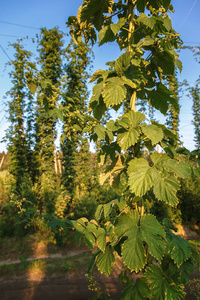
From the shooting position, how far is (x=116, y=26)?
4.14ft

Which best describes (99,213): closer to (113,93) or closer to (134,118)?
(134,118)

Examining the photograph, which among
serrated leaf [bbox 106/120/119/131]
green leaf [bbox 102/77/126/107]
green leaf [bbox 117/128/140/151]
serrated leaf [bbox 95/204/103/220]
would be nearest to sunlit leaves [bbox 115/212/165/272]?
serrated leaf [bbox 95/204/103/220]

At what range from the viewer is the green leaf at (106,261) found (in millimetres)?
1080

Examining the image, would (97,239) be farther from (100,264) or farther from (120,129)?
(120,129)

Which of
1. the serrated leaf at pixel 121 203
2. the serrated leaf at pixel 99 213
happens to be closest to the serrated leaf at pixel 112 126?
the serrated leaf at pixel 121 203

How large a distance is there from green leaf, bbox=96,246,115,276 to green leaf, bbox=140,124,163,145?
733 millimetres

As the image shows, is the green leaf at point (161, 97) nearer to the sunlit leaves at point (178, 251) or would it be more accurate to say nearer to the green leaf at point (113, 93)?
the green leaf at point (113, 93)

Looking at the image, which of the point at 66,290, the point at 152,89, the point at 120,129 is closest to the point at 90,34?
the point at 152,89

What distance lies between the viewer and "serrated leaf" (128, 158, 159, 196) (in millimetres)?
949

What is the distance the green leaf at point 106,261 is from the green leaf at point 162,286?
22 cm

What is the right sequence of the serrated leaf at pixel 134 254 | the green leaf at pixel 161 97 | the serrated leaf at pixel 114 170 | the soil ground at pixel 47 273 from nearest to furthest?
the serrated leaf at pixel 134 254 → the green leaf at pixel 161 97 → the serrated leaf at pixel 114 170 → the soil ground at pixel 47 273

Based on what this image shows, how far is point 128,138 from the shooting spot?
1.12m

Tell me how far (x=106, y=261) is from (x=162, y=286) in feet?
1.14

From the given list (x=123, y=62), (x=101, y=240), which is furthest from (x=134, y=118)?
(x=101, y=240)
